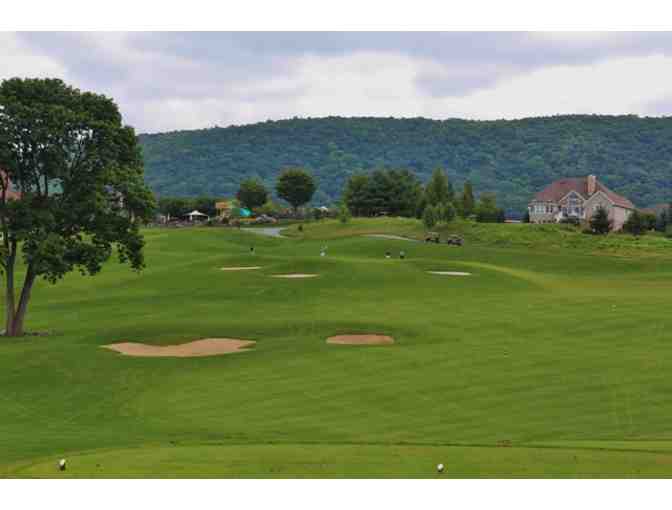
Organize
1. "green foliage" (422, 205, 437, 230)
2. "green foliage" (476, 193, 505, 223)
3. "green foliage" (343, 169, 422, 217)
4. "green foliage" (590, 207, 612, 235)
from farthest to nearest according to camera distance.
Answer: "green foliage" (343, 169, 422, 217)
"green foliage" (476, 193, 505, 223)
"green foliage" (422, 205, 437, 230)
"green foliage" (590, 207, 612, 235)

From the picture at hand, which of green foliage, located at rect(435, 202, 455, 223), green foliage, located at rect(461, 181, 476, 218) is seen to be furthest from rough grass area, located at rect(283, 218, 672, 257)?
green foliage, located at rect(461, 181, 476, 218)

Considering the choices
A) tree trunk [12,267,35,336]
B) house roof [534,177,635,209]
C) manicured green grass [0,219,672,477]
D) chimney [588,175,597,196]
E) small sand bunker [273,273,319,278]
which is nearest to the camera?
manicured green grass [0,219,672,477]

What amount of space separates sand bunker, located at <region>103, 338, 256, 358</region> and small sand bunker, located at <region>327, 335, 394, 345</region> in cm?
404

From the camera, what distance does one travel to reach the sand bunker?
43.2 meters

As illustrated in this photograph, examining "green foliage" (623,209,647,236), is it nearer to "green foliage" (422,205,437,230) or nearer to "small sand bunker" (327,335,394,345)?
"green foliage" (422,205,437,230)

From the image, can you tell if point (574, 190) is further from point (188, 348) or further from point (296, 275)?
point (188, 348)

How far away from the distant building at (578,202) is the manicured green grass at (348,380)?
9324 centimetres

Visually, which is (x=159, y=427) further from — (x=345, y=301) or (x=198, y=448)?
(x=345, y=301)

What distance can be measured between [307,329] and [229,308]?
1156cm

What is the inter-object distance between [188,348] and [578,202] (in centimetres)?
13134

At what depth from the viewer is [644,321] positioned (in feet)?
158

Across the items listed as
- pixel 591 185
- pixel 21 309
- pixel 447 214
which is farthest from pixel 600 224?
pixel 21 309

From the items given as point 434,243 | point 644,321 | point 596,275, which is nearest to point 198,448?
point 644,321

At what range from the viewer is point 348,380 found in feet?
118
